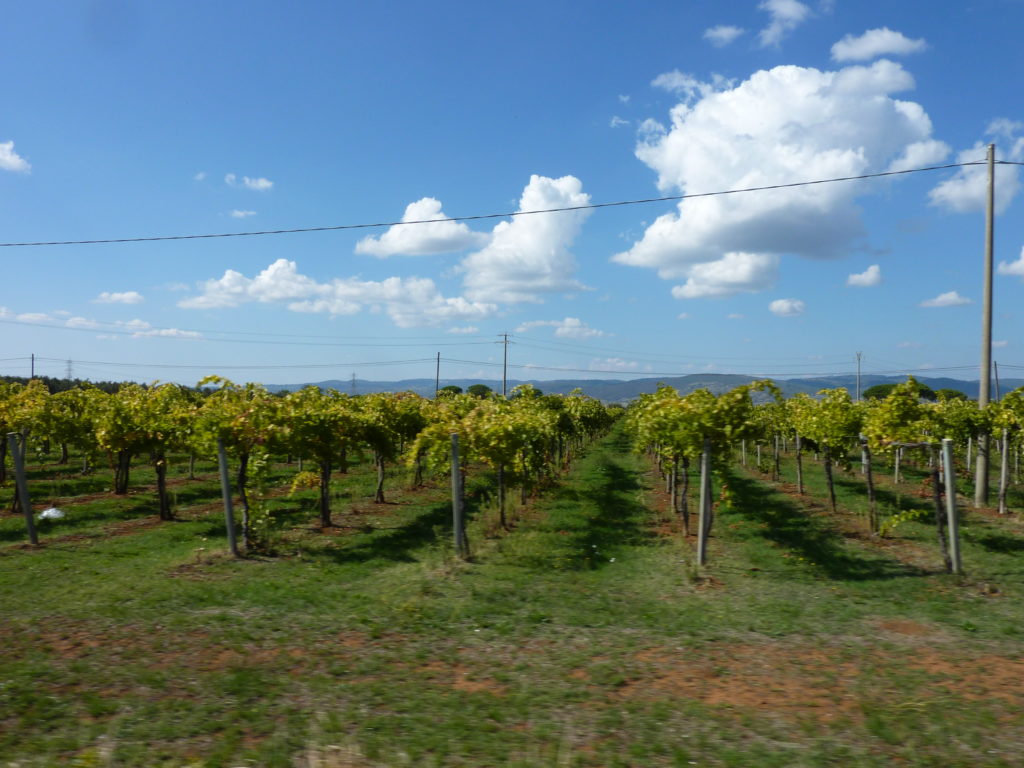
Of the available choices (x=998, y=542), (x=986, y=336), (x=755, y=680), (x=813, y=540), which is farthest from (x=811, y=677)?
(x=986, y=336)

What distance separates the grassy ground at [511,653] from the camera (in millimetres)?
5184

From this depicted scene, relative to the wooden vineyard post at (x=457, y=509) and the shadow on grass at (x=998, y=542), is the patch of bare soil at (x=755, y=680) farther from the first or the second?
the shadow on grass at (x=998, y=542)

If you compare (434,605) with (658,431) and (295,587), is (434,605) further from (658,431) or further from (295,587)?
(658,431)

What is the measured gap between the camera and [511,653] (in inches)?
291

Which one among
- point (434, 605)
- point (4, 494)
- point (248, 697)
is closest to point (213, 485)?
point (4, 494)

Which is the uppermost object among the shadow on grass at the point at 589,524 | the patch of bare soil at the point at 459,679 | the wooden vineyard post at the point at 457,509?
the wooden vineyard post at the point at 457,509

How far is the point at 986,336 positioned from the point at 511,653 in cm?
1807

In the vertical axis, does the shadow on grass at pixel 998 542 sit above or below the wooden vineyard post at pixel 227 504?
below

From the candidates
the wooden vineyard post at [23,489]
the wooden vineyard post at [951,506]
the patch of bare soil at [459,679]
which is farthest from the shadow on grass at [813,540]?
the wooden vineyard post at [23,489]

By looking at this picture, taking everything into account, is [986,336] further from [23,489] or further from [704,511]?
[23,489]

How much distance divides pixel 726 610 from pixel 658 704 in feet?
11.6

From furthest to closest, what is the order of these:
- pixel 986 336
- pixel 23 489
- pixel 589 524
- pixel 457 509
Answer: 1. pixel 986 336
2. pixel 589 524
3. pixel 23 489
4. pixel 457 509

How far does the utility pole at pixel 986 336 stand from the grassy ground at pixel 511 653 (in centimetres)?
487

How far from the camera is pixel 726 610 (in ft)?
29.9
